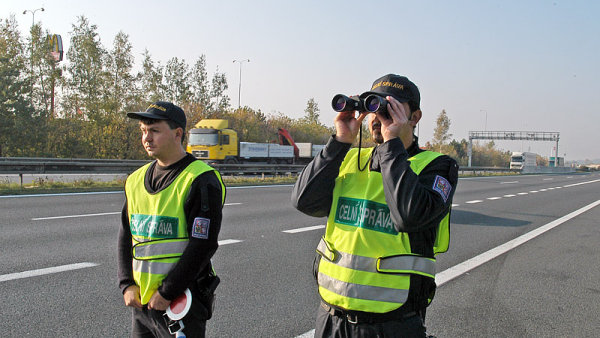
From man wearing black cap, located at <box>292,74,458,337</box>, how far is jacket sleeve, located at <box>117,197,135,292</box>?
1028 millimetres

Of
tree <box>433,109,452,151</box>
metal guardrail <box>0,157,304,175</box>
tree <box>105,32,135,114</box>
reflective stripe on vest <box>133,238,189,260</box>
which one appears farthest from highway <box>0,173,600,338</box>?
tree <box>433,109,452,151</box>

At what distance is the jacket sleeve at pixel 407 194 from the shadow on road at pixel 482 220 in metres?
9.18

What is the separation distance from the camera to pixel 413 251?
204 centimetres

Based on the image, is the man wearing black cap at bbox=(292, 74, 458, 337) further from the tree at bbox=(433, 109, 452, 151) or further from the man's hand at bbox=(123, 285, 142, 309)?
the tree at bbox=(433, 109, 452, 151)

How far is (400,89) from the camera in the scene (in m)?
2.21

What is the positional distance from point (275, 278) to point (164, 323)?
3286mm

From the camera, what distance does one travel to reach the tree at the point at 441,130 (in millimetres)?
77312

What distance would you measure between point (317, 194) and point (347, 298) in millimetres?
495

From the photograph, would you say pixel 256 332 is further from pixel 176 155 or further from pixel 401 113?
pixel 401 113

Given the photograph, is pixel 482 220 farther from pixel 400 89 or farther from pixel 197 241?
pixel 197 241

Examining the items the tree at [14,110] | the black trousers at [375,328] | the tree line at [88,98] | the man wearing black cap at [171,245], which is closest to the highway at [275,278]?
the man wearing black cap at [171,245]

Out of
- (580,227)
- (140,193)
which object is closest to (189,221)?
(140,193)

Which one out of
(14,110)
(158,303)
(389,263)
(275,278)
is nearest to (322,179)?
(389,263)

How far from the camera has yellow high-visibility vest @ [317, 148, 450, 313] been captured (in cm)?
197
